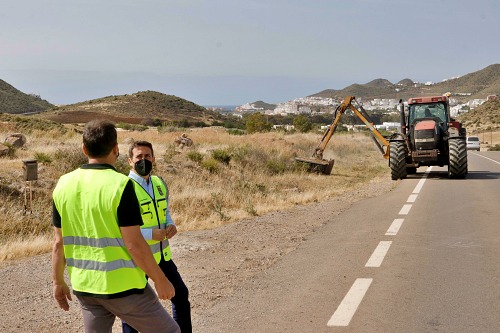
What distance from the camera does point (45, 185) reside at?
50.5 feet

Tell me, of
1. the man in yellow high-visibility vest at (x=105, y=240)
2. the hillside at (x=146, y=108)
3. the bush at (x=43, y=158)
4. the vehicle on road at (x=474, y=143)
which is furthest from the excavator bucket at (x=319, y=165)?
the hillside at (x=146, y=108)

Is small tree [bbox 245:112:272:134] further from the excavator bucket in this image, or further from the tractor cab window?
the tractor cab window

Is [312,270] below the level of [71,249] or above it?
below

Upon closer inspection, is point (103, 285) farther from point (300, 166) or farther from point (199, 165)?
point (300, 166)

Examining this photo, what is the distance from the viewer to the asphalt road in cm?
571

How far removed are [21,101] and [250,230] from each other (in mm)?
83400

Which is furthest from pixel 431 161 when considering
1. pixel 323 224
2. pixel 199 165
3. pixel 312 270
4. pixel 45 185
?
pixel 312 270

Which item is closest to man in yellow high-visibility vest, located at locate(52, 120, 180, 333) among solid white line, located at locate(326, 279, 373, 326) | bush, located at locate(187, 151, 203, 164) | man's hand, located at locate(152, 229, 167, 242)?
man's hand, located at locate(152, 229, 167, 242)

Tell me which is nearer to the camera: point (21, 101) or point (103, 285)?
point (103, 285)

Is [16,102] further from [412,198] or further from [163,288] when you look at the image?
[163,288]

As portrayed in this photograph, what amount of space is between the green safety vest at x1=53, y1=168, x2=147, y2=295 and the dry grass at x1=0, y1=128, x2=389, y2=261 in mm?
6165

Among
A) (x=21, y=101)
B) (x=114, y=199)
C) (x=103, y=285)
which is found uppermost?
(x=21, y=101)

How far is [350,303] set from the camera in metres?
6.29

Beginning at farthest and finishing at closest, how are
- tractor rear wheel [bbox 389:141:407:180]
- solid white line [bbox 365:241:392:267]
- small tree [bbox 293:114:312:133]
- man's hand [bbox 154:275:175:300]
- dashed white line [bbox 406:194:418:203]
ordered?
small tree [bbox 293:114:312:133]
tractor rear wheel [bbox 389:141:407:180]
dashed white line [bbox 406:194:418:203]
solid white line [bbox 365:241:392:267]
man's hand [bbox 154:275:175:300]
